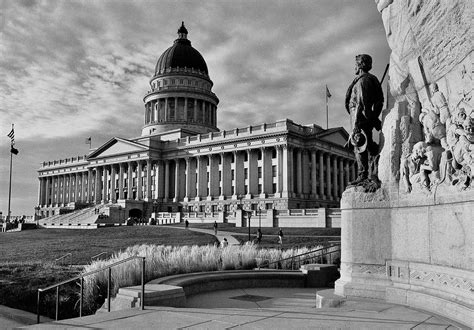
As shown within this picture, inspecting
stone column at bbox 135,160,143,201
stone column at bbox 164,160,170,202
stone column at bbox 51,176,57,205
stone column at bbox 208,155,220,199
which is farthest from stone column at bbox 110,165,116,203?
stone column at bbox 51,176,57,205

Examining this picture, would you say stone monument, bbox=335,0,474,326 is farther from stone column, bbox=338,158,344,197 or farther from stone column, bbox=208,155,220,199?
stone column, bbox=338,158,344,197

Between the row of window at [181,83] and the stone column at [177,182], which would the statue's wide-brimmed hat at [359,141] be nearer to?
the stone column at [177,182]

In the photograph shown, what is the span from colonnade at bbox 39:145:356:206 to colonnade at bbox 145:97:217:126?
17427mm

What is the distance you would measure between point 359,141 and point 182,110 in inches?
4233

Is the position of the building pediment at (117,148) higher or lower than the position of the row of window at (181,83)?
lower

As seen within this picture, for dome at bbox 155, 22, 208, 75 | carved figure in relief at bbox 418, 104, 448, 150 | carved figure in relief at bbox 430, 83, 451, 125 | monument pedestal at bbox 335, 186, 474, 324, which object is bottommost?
monument pedestal at bbox 335, 186, 474, 324

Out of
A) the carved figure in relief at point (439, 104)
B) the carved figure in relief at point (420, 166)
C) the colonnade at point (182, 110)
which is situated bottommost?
the carved figure in relief at point (420, 166)

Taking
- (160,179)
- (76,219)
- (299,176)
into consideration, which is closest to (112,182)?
(160,179)

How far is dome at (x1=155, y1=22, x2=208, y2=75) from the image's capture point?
120375 mm

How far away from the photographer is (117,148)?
351 ft

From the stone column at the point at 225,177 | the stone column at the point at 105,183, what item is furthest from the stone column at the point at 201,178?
the stone column at the point at 105,183

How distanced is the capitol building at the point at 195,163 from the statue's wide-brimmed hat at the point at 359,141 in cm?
5424

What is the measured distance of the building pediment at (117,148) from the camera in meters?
102

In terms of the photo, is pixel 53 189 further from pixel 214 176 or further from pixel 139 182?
pixel 214 176
